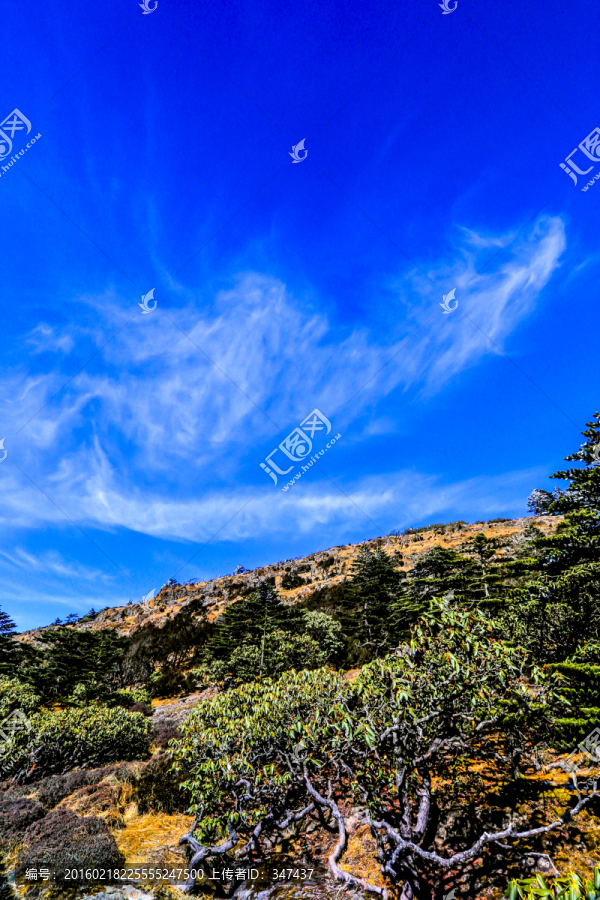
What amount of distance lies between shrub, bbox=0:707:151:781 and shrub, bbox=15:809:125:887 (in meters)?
5.25

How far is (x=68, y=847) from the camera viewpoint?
297 inches

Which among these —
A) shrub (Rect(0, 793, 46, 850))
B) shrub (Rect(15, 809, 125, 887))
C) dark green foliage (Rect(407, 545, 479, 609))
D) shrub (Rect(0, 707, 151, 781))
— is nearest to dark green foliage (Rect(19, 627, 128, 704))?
shrub (Rect(0, 707, 151, 781))

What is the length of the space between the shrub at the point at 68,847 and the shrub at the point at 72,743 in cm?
525

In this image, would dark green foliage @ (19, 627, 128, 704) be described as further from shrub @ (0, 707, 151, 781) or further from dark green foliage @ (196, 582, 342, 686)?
shrub @ (0, 707, 151, 781)

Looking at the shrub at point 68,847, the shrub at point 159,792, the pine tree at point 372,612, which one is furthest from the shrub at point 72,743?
the pine tree at point 372,612

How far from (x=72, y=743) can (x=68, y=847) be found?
8.00 m

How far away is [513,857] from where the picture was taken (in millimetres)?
6016

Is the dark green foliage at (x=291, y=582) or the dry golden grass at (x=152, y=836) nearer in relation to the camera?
the dry golden grass at (x=152, y=836)

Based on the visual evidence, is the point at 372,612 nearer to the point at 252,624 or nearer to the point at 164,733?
the point at 252,624

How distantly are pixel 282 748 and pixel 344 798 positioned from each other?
2.82 m

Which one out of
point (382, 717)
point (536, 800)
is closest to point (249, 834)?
point (382, 717)

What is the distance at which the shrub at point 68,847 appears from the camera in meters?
7.12

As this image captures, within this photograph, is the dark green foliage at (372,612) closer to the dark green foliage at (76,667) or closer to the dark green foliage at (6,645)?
the dark green foliage at (76,667)

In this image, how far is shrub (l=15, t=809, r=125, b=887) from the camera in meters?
7.12
